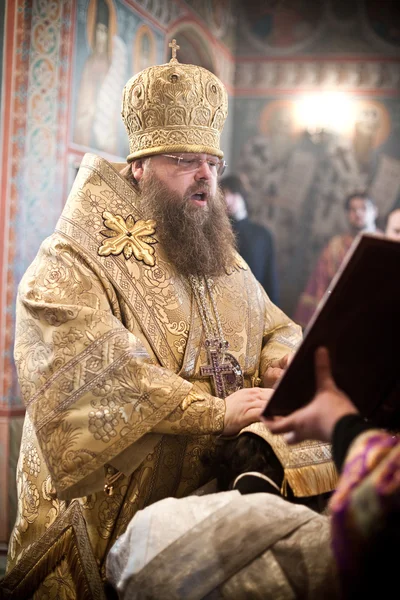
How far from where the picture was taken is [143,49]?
618 centimetres

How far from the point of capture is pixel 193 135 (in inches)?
134

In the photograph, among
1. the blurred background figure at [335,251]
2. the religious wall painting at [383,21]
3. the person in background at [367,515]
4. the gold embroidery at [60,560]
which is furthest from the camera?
the blurred background figure at [335,251]

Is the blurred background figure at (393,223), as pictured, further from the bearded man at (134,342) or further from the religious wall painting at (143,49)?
the bearded man at (134,342)

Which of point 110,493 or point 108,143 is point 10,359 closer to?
point 108,143

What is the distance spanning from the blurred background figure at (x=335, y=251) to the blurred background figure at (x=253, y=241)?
0.36 m

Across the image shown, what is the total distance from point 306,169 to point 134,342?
20.2 feet

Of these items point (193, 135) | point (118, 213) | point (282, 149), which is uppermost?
point (282, 149)

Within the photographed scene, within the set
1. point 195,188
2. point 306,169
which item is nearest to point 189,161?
point 195,188

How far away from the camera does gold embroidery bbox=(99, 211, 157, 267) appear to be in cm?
318

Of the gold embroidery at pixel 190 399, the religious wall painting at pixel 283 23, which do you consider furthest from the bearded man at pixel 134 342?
the religious wall painting at pixel 283 23

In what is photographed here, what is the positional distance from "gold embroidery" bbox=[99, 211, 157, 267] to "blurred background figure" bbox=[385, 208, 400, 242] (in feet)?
17.5

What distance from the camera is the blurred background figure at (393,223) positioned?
8.18 m

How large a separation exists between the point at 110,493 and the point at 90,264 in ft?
2.92

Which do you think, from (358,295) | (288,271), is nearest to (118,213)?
(358,295)
